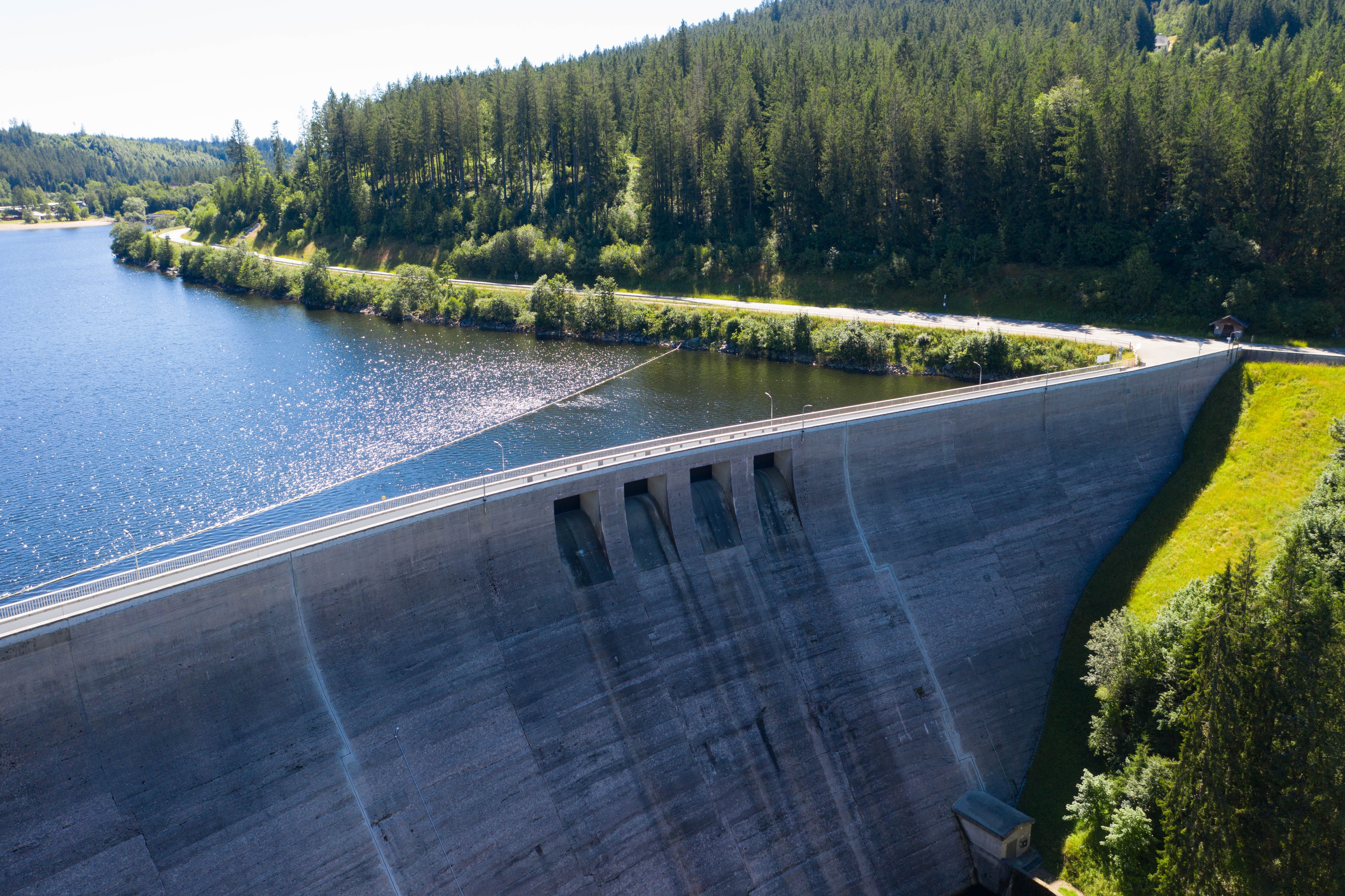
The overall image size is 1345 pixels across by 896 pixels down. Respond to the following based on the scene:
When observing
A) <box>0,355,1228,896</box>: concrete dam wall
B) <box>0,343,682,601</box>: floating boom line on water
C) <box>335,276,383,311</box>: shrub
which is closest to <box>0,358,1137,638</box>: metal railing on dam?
<box>0,355,1228,896</box>: concrete dam wall

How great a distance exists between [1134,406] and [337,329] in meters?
78.0

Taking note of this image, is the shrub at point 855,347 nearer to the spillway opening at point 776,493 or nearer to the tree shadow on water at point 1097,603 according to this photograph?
the tree shadow on water at point 1097,603

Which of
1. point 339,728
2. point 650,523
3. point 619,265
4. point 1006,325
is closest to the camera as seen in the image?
point 339,728

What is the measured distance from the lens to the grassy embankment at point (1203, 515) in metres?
33.7

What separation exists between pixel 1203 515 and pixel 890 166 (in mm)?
54090

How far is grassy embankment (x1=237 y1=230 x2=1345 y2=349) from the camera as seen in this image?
62.8 metres

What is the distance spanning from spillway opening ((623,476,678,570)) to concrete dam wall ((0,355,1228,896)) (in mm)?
98

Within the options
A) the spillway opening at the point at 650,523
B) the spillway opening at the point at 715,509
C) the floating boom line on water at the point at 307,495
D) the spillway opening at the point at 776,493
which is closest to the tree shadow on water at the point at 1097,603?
the spillway opening at the point at 776,493

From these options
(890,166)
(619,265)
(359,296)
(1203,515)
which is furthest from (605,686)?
(359,296)

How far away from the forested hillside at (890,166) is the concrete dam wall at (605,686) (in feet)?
117

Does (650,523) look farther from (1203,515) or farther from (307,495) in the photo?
(1203,515)

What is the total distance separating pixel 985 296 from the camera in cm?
7631

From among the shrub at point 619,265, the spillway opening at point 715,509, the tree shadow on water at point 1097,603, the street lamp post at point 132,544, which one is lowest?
the tree shadow on water at point 1097,603

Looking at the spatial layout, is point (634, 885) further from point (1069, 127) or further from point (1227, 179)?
point (1069, 127)
